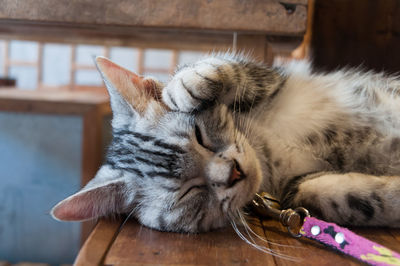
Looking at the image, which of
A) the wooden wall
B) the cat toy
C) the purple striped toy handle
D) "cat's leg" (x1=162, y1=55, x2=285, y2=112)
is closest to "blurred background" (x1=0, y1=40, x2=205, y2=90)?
the wooden wall

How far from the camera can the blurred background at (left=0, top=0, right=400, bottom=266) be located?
3.68 ft

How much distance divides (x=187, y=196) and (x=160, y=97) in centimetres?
29

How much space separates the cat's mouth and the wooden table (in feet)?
0.36

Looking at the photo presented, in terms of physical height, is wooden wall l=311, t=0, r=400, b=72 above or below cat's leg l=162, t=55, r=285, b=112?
above

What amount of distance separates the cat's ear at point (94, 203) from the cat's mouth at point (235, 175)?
265 millimetres

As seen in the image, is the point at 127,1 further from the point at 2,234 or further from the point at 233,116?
the point at 2,234

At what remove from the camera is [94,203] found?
0.90 m

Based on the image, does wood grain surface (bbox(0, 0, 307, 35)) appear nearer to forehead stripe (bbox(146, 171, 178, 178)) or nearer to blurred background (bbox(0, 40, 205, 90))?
forehead stripe (bbox(146, 171, 178, 178))

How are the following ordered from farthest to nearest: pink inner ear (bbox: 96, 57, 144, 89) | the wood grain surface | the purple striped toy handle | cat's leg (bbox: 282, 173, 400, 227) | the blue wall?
the blue wall < the wood grain surface < pink inner ear (bbox: 96, 57, 144, 89) < cat's leg (bbox: 282, 173, 400, 227) < the purple striped toy handle

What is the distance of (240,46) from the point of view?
133 centimetres

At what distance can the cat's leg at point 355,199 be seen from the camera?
0.84 m

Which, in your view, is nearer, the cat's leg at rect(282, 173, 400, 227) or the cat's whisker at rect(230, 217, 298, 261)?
the cat's whisker at rect(230, 217, 298, 261)

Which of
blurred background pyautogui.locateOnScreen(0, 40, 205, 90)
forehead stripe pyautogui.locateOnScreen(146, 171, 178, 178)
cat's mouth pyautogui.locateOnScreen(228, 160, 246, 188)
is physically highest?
cat's mouth pyautogui.locateOnScreen(228, 160, 246, 188)

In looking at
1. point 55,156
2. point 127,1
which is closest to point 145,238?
point 127,1
